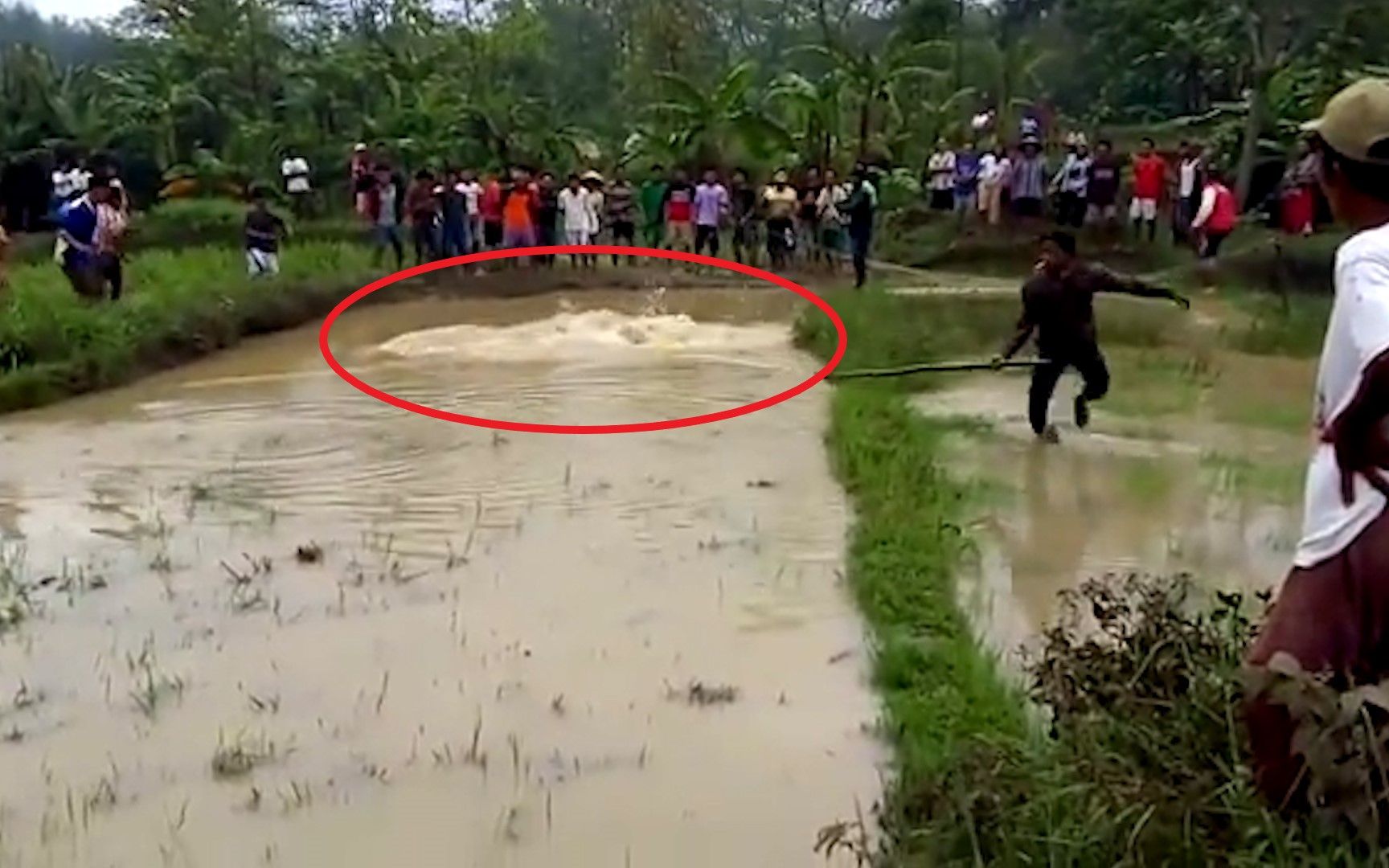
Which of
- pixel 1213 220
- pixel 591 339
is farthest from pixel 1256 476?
pixel 1213 220

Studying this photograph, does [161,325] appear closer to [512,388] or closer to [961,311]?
[512,388]

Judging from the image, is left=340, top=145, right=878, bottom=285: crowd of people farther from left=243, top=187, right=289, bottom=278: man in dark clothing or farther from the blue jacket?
the blue jacket

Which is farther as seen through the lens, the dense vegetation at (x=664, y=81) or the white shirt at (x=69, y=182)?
the dense vegetation at (x=664, y=81)

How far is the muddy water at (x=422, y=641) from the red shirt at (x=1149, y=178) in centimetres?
756

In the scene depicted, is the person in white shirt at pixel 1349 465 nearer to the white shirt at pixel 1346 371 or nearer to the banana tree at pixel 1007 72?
the white shirt at pixel 1346 371

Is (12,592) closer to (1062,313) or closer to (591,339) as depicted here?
(1062,313)

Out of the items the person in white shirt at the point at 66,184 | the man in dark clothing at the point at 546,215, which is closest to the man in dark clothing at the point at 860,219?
the man in dark clothing at the point at 546,215

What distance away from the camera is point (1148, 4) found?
21297mm

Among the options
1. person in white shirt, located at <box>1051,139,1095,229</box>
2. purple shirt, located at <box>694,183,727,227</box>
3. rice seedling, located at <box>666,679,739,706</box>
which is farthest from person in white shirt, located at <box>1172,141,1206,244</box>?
rice seedling, located at <box>666,679,739,706</box>

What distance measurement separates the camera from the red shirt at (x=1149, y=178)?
17.4m

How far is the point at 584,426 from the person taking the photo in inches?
422

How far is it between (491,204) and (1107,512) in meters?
10.7

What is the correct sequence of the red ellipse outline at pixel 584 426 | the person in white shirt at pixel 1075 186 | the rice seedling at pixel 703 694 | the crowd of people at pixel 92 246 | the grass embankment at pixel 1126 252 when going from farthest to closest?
the person in white shirt at pixel 1075 186, the grass embankment at pixel 1126 252, the crowd of people at pixel 92 246, the red ellipse outline at pixel 584 426, the rice seedling at pixel 703 694

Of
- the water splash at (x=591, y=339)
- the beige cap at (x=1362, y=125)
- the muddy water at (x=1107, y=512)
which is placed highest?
the beige cap at (x=1362, y=125)
